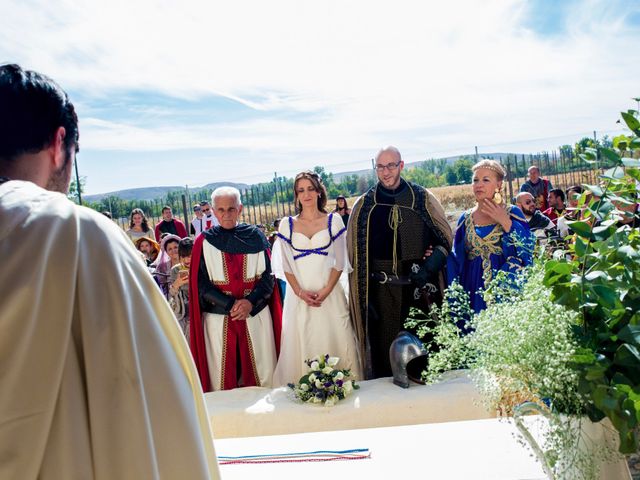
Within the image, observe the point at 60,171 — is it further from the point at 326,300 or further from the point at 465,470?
the point at 326,300

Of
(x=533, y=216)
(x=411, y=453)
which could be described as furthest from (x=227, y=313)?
(x=533, y=216)

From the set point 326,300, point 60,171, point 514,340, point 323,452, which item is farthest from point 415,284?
point 60,171

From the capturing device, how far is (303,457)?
1.96m

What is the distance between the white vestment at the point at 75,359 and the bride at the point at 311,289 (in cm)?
352

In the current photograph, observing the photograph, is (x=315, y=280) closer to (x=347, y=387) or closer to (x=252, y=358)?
(x=252, y=358)

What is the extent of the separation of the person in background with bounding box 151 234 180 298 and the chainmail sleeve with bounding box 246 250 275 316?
1385mm

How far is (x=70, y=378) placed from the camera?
1105 mm

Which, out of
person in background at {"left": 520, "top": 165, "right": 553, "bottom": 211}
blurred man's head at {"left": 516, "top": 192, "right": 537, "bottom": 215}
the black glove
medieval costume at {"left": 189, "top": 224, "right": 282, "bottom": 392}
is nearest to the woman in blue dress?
the black glove

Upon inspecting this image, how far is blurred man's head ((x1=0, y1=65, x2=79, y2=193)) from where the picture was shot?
1.24 m

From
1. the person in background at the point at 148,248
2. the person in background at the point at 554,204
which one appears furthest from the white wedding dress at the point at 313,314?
the person in background at the point at 554,204

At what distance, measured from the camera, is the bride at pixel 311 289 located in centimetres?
471

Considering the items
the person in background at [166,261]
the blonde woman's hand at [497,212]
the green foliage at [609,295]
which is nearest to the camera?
the green foliage at [609,295]

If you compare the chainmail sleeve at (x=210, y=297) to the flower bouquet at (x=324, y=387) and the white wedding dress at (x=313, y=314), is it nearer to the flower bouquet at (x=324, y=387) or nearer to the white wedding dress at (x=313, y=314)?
the white wedding dress at (x=313, y=314)

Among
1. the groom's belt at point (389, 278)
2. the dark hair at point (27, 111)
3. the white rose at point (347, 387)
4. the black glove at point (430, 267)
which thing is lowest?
the white rose at point (347, 387)
